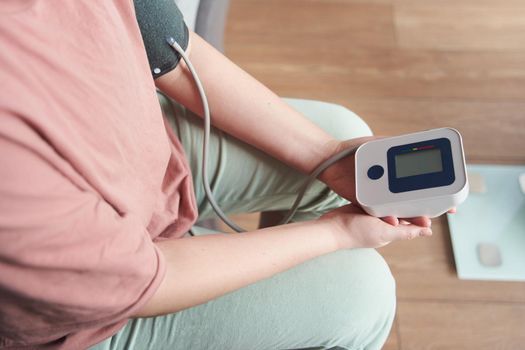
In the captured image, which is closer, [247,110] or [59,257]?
[59,257]

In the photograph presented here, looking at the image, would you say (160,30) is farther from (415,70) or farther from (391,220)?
(415,70)

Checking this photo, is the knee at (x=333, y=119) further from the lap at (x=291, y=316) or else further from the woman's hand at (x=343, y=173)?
the lap at (x=291, y=316)

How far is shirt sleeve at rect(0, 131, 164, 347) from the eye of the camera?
1.26ft

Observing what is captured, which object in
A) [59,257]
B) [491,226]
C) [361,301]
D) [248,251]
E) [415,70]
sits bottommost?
[491,226]

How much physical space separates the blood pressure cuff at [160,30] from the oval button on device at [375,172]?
0.28m

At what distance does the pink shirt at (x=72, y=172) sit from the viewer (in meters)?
0.39

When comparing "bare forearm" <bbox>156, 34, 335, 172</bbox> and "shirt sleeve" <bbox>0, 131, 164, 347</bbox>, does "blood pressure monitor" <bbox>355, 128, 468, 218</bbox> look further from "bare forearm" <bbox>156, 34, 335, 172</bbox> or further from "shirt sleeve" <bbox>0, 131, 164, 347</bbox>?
"shirt sleeve" <bbox>0, 131, 164, 347</bbox>

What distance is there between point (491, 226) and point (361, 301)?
0.58m

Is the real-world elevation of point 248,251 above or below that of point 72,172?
below

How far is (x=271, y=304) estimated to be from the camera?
639 mm

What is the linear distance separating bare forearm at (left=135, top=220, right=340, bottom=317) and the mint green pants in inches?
1.3

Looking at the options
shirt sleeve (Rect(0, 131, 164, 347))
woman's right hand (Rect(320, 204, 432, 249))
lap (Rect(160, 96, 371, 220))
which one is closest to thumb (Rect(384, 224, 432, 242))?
woman's right hand (Rect(320, 204, 432, 249))

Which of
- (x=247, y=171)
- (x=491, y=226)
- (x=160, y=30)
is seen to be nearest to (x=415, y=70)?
(x=491, y=226)

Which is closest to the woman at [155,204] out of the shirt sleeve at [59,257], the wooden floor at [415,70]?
the shirt sleeve at [59,257]
